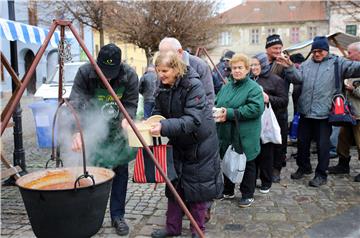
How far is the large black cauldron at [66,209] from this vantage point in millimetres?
2533

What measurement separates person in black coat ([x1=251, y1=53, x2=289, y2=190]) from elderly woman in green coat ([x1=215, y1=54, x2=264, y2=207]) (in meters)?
0.48

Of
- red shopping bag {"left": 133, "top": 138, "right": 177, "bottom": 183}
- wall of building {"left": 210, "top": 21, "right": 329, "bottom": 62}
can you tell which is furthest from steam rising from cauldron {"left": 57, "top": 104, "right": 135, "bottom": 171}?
wall of building {"left": 210, "top": 21, "right": 329, "bottom": 62}

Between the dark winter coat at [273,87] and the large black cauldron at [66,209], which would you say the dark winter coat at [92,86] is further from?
the dark winter coat at [273,87]

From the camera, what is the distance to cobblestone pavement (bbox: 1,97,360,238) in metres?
3.96

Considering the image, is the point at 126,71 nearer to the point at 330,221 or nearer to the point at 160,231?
the point at 160,231

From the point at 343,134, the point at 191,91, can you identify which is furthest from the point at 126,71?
the point at 343,134

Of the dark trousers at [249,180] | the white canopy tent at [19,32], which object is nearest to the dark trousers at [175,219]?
the dark trousers at [249,180]

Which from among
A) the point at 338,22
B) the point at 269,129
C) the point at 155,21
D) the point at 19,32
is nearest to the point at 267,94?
the point at 269,129

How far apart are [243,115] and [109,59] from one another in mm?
1609

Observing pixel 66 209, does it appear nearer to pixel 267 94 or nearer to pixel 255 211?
pixel 255 211

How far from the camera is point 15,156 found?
593 centimetres

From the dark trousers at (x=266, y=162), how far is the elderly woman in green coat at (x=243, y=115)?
0.47m

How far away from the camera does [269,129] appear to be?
5.01 m

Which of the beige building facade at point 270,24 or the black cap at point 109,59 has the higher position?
the beige building facade at point 270,24
